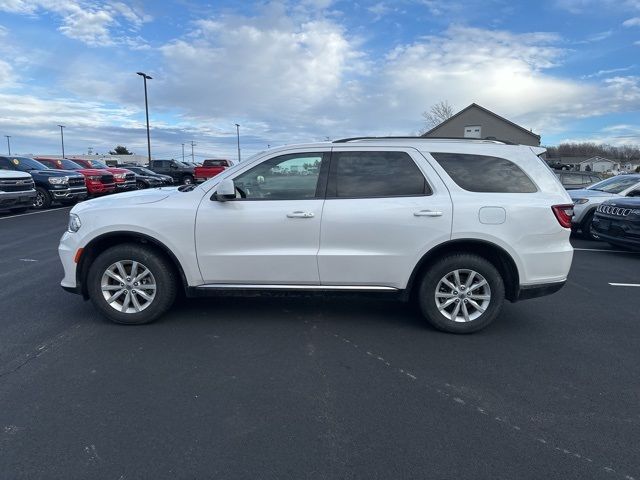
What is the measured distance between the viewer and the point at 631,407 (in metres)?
3.16

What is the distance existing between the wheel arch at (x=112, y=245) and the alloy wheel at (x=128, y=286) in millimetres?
211

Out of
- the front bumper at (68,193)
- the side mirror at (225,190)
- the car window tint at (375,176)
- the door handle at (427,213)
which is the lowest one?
the front bumper at (68,193)

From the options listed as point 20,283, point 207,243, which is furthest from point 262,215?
point 20,283

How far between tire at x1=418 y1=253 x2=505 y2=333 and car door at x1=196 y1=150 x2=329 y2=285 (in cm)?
110

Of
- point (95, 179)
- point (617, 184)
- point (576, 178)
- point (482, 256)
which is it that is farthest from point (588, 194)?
point (95, 179)

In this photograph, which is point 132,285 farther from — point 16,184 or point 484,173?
point 16,184

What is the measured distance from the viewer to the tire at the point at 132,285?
444 cm

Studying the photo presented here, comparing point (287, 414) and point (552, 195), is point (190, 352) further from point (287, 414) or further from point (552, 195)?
point (552, 195)

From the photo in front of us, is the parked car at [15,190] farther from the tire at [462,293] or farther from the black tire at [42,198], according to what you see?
the tire at [462,293]

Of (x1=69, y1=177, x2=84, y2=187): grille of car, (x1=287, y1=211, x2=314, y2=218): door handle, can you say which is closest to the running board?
(x1=287, y1=211, x2=314, y2=218): door handle

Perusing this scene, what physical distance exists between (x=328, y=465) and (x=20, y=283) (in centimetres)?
540

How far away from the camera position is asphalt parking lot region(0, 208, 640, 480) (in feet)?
8.45

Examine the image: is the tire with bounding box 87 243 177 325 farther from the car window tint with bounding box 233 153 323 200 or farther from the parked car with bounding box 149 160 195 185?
the parked car with bounding box 149 160 195 185

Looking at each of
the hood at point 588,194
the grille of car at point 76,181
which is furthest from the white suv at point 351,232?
the grille of car at point 76,181
